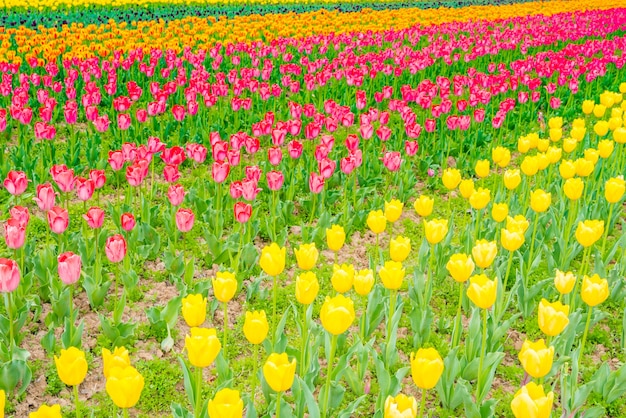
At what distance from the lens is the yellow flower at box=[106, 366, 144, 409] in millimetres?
1889

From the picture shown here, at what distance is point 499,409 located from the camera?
3209 mm

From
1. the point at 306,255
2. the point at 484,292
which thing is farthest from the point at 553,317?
the point at 306,255

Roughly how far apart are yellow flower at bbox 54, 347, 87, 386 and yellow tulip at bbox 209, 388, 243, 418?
0.50 meters

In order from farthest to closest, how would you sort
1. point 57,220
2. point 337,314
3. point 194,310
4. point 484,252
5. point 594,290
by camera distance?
point 57,220, point 484,252, point 594,290, point 194,310, point 337,314

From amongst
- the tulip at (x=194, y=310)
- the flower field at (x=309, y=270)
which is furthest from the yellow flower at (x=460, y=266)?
the tulip at (x=194, y=310)

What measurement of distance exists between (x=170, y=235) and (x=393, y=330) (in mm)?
2193

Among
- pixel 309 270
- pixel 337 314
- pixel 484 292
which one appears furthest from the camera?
pixel 309 270

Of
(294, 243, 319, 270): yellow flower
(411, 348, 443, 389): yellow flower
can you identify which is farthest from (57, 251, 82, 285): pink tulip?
(411, 348, 443, 389): yellow flower

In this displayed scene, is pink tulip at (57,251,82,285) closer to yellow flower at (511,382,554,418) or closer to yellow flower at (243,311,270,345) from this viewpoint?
yellow flower at (243,311,270,345)

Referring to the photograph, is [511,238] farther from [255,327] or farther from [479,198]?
[255,327]

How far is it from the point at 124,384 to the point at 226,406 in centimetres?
33

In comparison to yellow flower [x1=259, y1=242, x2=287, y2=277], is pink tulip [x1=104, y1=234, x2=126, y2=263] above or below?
below

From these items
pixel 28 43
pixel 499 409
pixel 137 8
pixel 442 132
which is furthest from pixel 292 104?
pixel 137 8

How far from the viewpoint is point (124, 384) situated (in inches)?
74.2
